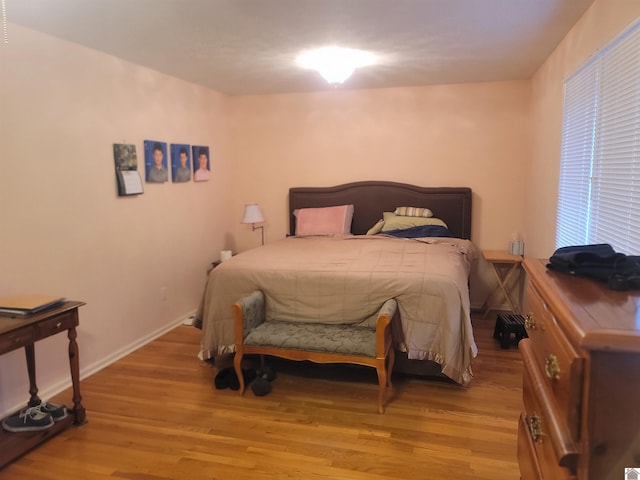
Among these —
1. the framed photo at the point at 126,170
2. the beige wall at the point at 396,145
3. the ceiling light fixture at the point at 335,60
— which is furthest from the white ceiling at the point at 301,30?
the framed photo at the point at 126,170

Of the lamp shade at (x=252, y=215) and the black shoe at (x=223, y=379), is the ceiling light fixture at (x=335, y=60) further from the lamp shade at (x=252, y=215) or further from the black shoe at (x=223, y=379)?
the black shoe at (x=223, y=379)

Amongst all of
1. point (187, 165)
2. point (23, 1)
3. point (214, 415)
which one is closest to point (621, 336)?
point (214, 415)

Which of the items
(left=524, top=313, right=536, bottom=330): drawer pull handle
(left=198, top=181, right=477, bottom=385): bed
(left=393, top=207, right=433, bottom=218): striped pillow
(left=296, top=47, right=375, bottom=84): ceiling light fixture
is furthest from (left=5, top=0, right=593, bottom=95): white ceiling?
(left=524, top=313, right=536, bottom=330): drawer pull handle

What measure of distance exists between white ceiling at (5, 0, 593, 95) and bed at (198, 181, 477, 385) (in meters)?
1.52

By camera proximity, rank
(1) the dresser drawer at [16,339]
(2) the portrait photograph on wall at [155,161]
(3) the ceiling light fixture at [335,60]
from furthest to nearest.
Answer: (2) the portrait photograph on wall at [155,161] < (3) the ceiling light fixture at [335,60] < (1) the dresser drawer at [16,339]

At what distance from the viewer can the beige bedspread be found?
287 centimetres

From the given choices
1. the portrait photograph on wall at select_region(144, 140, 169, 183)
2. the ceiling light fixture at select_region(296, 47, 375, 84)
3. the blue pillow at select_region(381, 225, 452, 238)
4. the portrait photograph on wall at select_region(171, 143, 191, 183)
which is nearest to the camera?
the ceiling light fixture at select_region(296, 47, 375, 84)

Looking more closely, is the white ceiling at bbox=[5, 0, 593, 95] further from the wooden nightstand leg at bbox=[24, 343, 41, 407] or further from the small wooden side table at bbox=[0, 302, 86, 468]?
the wooden nightstand leg at bbox=[24, 343, 41, 407]

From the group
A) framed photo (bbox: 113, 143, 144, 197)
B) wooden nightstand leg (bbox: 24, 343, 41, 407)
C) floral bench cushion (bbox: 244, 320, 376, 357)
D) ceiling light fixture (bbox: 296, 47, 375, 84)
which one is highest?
ceiling light fixture (bbox: 296, 47, 375, 84)

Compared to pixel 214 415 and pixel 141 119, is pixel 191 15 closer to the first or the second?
pixel 141 119

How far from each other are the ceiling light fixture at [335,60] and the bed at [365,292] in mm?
1436

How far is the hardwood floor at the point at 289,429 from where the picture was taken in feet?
7.29

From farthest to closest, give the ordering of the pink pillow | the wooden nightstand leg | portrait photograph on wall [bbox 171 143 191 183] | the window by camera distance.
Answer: the pink pillow
portrait photograph on wall [bbox 171 143 191 183]
the wooden nightstand leg
the window

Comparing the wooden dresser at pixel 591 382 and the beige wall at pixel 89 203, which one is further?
the beige wall at pixel 89 203
